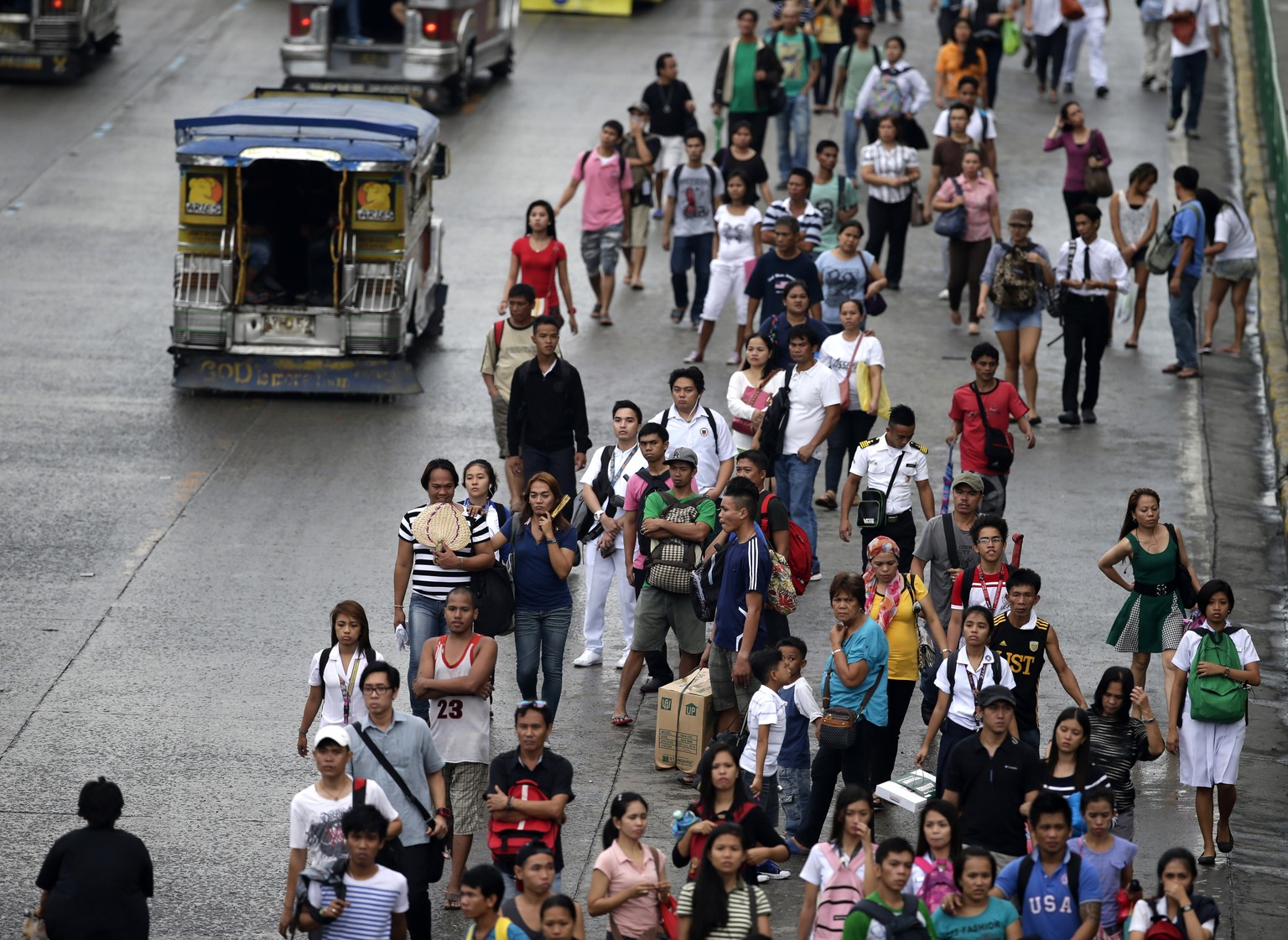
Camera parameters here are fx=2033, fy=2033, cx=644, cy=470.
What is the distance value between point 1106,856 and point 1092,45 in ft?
69.9

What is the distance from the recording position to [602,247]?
1950cm

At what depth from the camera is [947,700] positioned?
10.3 metres

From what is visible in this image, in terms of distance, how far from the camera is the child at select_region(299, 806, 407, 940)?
8203 mm

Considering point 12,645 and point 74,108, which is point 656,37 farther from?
point 12,645

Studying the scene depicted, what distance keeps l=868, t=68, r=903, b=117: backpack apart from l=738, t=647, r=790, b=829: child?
13490 millimetres

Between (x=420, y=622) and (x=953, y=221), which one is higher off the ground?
(x=953, y=221)

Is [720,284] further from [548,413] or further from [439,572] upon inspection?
[439,572]

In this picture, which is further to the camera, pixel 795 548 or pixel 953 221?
pixel 953 221

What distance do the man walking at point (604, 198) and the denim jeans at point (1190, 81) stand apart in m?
9.66

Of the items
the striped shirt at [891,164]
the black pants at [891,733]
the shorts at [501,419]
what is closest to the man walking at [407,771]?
the black pants at [891,733]

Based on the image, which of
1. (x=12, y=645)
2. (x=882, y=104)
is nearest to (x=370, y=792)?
(x=12, y=645)

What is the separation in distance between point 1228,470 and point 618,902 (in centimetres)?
1025

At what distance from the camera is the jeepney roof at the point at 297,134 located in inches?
672

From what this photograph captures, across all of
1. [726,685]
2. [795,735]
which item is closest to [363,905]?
[795,735]
